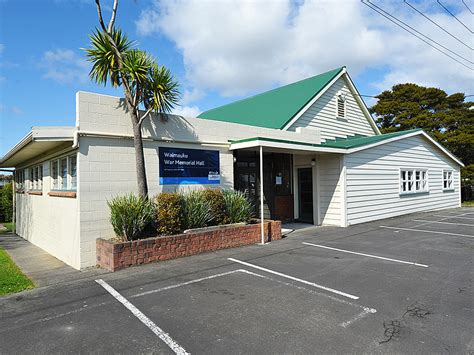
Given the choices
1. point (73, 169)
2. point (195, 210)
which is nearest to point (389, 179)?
point (195, 210)

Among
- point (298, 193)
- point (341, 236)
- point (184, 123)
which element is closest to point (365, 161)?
point (298, 193)

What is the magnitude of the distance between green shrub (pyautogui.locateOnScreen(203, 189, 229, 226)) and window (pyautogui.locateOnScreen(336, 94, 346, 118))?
1061 cm

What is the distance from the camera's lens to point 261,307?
Answer: 15.1 ft

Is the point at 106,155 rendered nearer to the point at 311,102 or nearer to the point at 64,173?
the point at 64,173

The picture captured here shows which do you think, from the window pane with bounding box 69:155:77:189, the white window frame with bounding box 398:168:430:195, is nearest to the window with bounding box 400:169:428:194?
the white window frame with bounding box 398:168:430:195

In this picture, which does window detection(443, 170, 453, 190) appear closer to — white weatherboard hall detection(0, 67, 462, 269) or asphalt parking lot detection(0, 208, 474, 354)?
white weatherboard hall detection(0, 67, 462, 269)

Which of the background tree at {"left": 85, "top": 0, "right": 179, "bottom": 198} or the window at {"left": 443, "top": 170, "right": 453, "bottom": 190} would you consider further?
the window at {"left": 443, "top": 170, "right": 453, "bottom": 190}

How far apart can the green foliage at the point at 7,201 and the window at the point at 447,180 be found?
2666 cm

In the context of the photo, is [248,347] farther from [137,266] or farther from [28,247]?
[28,247]

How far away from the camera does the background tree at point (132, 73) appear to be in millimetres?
7430

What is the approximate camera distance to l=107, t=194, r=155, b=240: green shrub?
7027 mm

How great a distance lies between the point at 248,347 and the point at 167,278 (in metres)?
2.96

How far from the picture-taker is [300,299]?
489cm

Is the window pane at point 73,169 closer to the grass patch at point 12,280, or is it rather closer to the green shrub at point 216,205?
the grass patch at point 12,280
